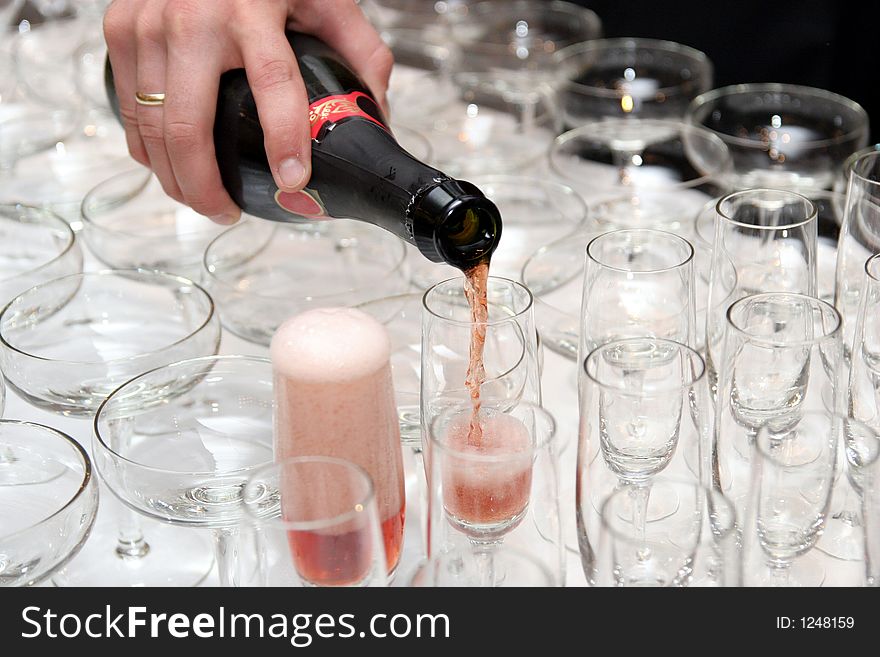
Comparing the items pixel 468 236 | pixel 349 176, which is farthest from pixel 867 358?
pixel 349 176

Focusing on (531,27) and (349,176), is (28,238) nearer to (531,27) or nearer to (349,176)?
(349,176)

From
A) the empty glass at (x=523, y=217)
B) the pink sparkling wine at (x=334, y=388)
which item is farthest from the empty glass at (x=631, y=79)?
the pink sparkling wine at (x=334, y=388)

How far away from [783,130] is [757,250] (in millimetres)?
625

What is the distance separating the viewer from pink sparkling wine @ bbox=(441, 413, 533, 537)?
0.75m

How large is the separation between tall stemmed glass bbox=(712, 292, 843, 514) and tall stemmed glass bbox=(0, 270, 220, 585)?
1.41 ft

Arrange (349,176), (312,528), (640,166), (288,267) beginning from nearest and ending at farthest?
(312,528), (349,176), (288,267), (640,166)

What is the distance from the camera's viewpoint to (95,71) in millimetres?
1778

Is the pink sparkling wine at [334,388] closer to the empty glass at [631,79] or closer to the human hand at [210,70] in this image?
the human hand at [210,70]

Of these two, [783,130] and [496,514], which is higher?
[783,130]

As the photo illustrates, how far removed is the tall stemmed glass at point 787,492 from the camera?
742mm

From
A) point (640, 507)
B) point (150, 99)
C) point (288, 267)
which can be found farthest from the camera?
point (288, 267)

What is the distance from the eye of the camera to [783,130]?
1659 millimetres

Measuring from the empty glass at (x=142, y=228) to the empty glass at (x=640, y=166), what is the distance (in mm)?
475
